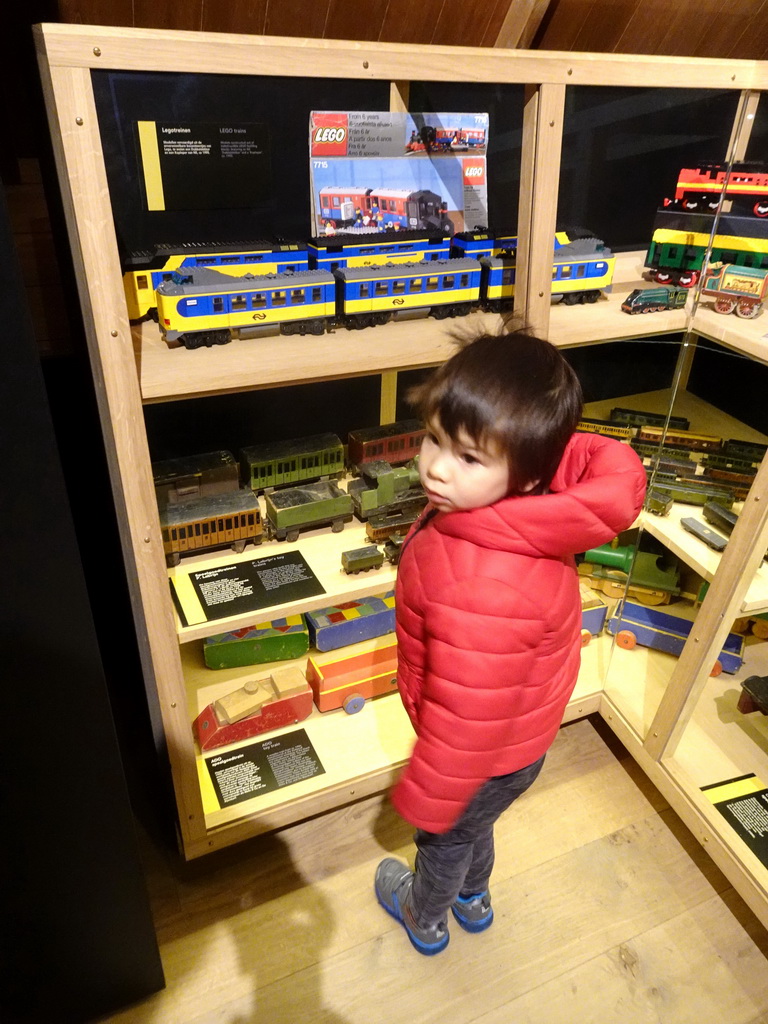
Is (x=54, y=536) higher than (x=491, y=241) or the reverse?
the reverse

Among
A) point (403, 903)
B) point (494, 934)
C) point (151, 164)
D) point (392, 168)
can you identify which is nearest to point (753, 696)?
point (494, 934)

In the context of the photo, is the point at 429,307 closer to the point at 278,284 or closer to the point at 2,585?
the point at 278,284

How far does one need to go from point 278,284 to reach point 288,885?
3.60ft

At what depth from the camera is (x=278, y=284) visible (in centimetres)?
103

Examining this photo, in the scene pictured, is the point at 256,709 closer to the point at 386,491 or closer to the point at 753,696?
the point at 386,491

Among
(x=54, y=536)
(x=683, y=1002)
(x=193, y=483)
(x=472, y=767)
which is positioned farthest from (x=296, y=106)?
(x=683, y=1002)

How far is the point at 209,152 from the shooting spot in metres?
1.10

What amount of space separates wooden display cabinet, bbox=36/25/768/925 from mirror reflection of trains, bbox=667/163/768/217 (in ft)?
0.15

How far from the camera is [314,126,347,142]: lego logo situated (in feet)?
3.80

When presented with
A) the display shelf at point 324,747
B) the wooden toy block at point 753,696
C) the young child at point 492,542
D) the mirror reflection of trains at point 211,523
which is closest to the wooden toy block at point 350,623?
the display shelf at point 324,747

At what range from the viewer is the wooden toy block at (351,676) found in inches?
57.7

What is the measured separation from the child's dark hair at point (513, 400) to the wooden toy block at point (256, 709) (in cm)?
79

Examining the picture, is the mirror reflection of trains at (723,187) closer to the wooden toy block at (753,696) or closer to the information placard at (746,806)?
the wooden toy block at (753,696)

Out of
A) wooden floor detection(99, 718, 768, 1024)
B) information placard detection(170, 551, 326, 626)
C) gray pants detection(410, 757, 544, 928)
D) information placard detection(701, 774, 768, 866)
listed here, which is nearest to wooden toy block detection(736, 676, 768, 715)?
information placard detection(701, 774, 768, 866)
